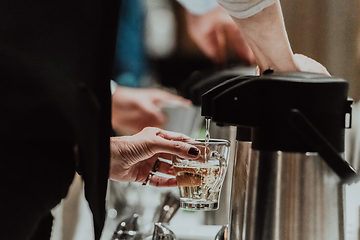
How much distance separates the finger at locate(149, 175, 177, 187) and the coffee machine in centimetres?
40

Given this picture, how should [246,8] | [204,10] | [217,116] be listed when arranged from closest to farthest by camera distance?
[217,116] → [246,8] → [204,10]

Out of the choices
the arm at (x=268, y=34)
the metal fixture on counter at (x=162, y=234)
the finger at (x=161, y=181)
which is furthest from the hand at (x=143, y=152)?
the arm at (x=268, y=34)

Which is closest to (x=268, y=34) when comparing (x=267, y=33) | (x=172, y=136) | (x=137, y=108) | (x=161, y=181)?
(x=267, y=33)

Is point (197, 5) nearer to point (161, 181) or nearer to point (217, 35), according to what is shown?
point (217, 35)

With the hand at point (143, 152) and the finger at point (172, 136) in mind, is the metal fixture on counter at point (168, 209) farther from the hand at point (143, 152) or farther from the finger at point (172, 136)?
the finger at point (172, 136)

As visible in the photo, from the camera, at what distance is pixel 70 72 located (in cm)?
46

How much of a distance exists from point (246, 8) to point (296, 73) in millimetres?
263

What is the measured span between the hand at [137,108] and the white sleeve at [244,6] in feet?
2.18

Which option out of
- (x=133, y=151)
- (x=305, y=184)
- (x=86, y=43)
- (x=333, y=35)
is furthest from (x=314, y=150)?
(x=333, y=35)

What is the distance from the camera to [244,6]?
2.55 feet

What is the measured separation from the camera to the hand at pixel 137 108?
1.44 metres

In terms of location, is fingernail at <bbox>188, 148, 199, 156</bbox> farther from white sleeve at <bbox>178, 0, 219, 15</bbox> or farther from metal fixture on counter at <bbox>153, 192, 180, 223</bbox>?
white sleeve at <bbox>178, 0, 219, 15</bbox>

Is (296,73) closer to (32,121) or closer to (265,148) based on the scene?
(265,148)

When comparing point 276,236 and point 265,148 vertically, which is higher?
point 265,148
